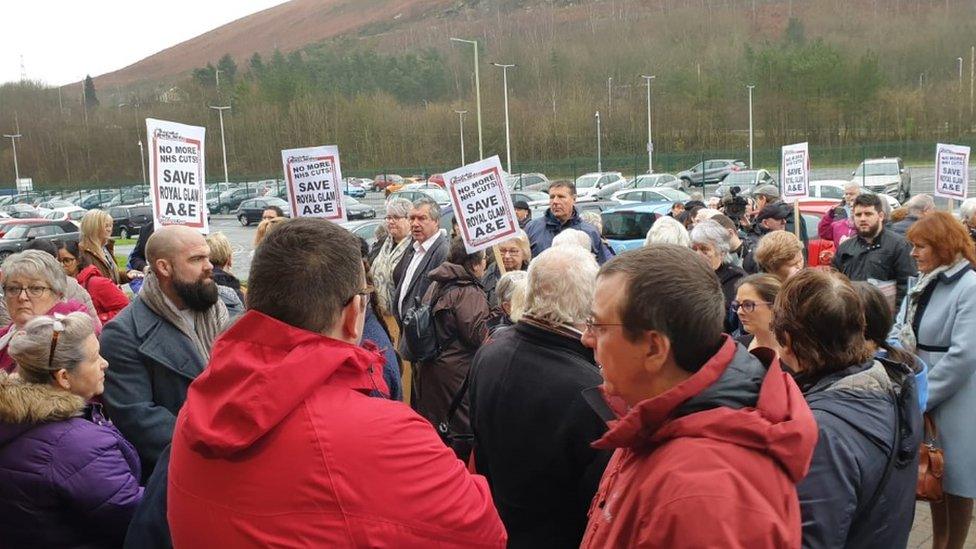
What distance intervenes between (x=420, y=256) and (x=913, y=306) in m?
3.61

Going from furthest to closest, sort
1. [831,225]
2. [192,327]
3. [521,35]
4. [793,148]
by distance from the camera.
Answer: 1. [521,35]
2. [793,148]
3. [831,225]
4. [192,327]

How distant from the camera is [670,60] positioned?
126125mm

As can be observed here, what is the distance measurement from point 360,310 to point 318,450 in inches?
14.9

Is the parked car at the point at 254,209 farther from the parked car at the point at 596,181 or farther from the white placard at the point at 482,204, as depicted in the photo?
the white placard at the point at 482,204

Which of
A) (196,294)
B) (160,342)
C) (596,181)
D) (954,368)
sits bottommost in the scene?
(596,181)

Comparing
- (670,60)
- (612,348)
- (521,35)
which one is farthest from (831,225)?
(521,35)

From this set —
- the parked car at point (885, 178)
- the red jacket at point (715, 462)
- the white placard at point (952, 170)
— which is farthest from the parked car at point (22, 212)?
the red jacket at point (715, 462)

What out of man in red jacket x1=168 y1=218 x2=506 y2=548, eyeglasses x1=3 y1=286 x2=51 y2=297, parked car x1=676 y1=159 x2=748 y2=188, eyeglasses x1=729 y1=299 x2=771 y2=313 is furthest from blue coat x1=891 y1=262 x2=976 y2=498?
parked car x1=676 y1=159 x2=748 y2=188

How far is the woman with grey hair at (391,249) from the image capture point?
7.26 m

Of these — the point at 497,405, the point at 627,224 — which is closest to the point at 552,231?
the point at 497,405

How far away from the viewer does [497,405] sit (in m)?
3.10

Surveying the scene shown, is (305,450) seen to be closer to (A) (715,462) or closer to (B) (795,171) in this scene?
(A) (715,462)

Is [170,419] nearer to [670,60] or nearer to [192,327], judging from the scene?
[192,327]

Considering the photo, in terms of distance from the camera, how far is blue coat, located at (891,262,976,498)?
4383 mm
